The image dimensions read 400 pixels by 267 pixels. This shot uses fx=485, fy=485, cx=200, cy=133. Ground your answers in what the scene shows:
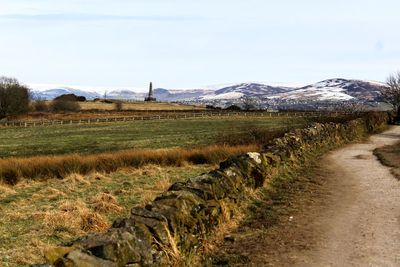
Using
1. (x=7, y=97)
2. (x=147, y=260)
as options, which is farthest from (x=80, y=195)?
(x=7, y=97)

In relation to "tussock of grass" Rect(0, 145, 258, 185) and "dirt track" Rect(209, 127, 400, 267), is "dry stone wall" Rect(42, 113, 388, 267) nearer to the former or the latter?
"dirt track" Rect(209, 127, 400, 267)

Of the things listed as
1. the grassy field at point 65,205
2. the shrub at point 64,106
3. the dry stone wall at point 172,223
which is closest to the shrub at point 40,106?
the shrub at point 64,106

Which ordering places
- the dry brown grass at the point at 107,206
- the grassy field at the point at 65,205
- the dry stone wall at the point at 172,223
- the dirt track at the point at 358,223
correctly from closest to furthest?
the dry stone wall at the point at 172,223 → the dirt track at the point at 358,223 → the grassy field at the point at 65,205 → the dry brown grass at the point at 107,206

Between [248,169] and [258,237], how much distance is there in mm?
3486

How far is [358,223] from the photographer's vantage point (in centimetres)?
1052

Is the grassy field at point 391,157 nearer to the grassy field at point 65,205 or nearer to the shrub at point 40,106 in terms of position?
the grassy field at point 65,205

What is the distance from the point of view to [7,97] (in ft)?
275

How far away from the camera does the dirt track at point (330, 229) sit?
8.33m

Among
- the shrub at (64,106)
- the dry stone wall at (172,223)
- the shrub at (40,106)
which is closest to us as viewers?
the dry stone wall at (172,223)

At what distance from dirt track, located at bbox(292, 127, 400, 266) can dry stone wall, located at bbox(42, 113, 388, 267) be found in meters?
1.91

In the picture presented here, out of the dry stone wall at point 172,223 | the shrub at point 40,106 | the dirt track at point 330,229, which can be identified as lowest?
the shrub at point 40,106

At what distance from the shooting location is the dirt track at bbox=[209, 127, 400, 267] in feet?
27.3

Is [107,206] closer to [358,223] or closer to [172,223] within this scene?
[172,223]

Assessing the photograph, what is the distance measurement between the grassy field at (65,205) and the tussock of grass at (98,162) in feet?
5.50
